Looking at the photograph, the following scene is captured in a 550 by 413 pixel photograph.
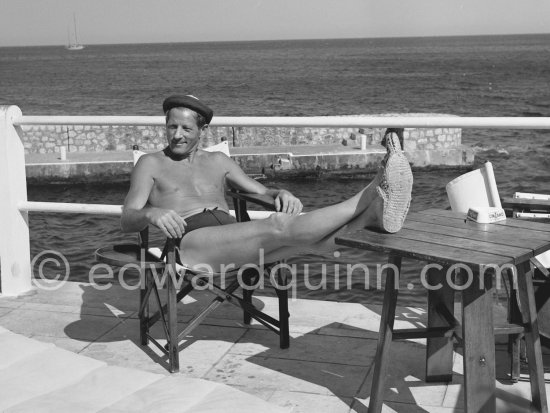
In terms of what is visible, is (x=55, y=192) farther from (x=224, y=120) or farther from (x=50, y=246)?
(x=224, y=120)

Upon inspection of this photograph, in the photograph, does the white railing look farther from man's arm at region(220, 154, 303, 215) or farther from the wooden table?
the wooden table

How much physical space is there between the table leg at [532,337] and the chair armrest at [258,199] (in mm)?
1102

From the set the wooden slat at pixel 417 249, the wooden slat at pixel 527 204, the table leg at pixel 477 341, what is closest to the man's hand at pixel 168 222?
the wooden slat at pixel 417 249

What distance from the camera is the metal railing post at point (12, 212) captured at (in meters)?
4.37

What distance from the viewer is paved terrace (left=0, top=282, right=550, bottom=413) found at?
2629 millimetres

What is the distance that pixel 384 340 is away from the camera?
9.14 ft

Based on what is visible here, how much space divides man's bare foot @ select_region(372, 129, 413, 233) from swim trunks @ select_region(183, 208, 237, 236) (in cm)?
100

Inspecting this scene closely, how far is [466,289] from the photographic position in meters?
2.59

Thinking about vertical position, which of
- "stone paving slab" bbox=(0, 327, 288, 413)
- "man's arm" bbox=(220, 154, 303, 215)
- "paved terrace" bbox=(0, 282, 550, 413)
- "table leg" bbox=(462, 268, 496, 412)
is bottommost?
"paved terrace" bbox=(0, 282, 550, 413)

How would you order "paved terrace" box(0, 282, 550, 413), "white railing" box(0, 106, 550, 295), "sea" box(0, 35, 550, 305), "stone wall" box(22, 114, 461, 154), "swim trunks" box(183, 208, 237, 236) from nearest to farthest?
"paved terrace" box(0, 282, 550, 413)
"swim trunks" box(183, 208, 237, 236)
"white railing" box(0, 106, 550, 295)
"sea" box(0, 35, 550, 305)
"stone wall" box(22, 114, 461, 154)

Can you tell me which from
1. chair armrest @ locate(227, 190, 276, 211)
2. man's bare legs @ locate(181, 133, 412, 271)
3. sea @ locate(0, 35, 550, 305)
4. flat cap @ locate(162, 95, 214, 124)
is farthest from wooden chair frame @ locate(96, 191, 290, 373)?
sea @ locate(0, 35, 550, 305)

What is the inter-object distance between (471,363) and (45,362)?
1.45 meters

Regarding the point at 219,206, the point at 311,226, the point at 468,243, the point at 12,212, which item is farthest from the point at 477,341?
the point at 12,212

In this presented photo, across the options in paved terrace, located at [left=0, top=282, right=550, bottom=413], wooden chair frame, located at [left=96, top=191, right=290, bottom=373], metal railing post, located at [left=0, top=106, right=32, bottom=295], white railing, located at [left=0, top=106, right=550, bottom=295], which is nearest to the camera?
paved terrace, located at [left=0, top=282, right=550, bottom=413]
